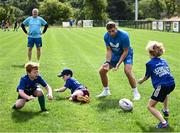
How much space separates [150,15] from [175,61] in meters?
113

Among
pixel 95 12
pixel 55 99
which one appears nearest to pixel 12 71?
pixel 55 99

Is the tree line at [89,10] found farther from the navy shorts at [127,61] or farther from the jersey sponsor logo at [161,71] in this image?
the jersey sponsor logo at [161,71]

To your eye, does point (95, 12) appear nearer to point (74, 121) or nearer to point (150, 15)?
point (150, 15)

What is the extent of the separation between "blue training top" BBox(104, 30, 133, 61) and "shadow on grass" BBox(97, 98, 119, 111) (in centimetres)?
101

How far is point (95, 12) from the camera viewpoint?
338ft

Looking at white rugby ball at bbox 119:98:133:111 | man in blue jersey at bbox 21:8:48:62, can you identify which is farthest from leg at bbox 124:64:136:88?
man in blue jersey at bbox 21:8:48:62

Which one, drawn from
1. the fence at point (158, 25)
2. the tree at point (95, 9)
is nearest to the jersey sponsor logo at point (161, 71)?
the fence at point (158, 25)

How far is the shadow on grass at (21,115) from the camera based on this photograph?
820cm

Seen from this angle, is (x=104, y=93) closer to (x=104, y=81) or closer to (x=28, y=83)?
(x=104, y=81)

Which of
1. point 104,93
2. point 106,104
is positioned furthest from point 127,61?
point 106,104

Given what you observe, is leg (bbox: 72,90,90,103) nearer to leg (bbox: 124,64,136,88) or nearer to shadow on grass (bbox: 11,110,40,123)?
leg (bbox: 124,64,136,88)

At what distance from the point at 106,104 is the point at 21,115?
6.34 ft

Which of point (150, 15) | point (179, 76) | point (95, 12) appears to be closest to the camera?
point (179, 76)

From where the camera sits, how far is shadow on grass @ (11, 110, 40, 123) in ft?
26.9
